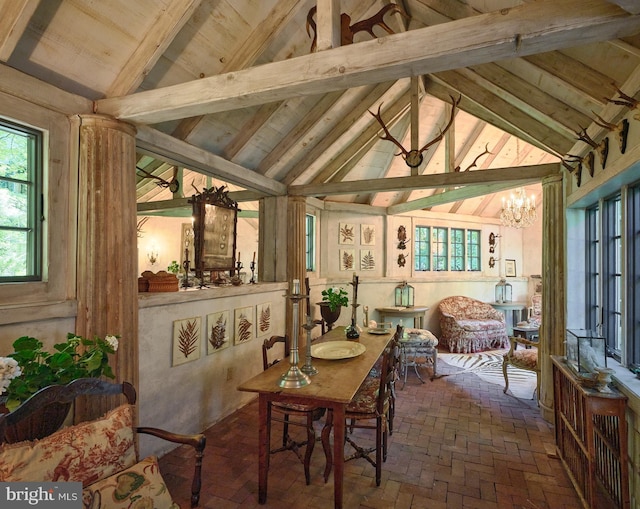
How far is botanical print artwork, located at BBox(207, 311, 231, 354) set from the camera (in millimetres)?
3732

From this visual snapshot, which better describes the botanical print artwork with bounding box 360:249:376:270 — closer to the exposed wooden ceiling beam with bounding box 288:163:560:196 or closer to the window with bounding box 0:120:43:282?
the exposed wooden ceiling beam with bounding box 288:163:560:196

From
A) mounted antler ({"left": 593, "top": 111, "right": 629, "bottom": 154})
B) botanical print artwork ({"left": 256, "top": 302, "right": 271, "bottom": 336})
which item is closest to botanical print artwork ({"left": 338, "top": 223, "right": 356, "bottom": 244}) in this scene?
botanical print artwork ({"left": 256, "top": 302, "right": 271, "bottom": 336})

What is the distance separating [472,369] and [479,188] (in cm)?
303

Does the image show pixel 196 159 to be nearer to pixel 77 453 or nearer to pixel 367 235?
pixel 77 453

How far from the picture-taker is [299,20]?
338cm

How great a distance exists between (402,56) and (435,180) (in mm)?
Result: 3040

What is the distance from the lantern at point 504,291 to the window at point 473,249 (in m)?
0.69

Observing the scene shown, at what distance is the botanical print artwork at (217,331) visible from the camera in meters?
3.73

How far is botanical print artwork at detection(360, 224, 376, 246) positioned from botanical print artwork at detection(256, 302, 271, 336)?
331cm

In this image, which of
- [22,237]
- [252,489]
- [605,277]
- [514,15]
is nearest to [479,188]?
[605,277]

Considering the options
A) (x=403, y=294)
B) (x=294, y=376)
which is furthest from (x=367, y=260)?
(x=294, y=376)

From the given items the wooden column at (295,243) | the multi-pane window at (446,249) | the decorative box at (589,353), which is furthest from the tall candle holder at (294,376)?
the multi-pane window at (446,249)

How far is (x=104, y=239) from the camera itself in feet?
8.11

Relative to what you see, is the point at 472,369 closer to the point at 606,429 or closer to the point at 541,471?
the point at 541,471
